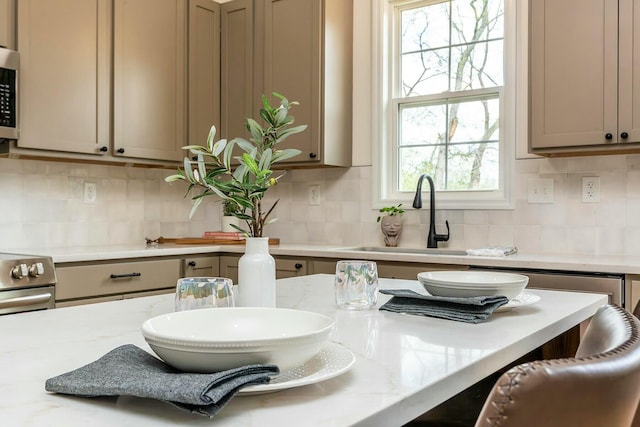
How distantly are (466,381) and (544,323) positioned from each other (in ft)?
1.44

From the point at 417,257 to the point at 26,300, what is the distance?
174cm

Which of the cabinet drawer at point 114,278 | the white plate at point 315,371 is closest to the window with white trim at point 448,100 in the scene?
the cabinet drawer at point 114,278

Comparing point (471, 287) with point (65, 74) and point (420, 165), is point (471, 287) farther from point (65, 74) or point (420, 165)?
point (65, 74)

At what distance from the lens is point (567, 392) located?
514mm

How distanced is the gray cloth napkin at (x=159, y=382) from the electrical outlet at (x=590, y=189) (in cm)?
272

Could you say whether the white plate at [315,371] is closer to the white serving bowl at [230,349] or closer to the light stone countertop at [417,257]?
the white serving bowl at [230,349]

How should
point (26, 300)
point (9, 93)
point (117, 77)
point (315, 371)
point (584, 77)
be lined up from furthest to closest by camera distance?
1. point (117, 77)
2. point (9, 93)
3. point (584, 77)
4. point (26, 300)
5. point (315, 371)

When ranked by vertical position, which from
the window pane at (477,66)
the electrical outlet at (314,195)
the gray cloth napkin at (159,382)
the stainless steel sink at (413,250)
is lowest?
the stainless steel sink at (413,250)

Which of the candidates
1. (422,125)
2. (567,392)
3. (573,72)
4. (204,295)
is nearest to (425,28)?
(422,125)

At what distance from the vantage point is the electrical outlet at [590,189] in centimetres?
308

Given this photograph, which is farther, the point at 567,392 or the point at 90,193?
the point at 90,193

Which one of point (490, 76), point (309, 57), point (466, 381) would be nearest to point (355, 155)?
point (309, 57)

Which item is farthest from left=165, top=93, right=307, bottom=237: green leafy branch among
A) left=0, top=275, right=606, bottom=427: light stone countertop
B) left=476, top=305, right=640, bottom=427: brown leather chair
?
left=476, top=305, right=640, bottom=427: brown leather chair

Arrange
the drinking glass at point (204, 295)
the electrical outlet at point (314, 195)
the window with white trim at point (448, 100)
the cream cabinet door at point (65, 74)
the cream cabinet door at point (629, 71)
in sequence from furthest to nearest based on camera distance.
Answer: the electrical outlet at point (314, 195)
the window with white trim at point (448, 100)
the cream cabinet door at point (65, 74)
the cream cabinet door at point (629, 71)
the drinking glass at point (204, 295)
